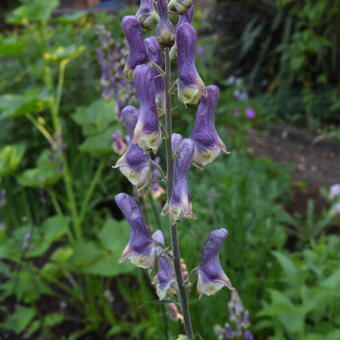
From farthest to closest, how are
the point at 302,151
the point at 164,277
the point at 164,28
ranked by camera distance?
1. the point at 302,151
2. the point at 164,277
3. the point at 164,28

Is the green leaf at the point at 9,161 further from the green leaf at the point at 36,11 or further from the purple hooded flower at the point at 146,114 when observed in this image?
the purple hooded flower at the point at 146,114

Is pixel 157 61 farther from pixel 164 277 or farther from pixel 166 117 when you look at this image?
pixel 164 277

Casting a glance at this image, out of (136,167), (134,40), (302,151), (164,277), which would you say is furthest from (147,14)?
(302,151)

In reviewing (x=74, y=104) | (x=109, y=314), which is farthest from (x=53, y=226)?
(x=74, y=104)

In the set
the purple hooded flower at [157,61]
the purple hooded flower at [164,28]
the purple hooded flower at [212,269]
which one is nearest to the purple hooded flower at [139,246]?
the purple hooded flower at [212,269]

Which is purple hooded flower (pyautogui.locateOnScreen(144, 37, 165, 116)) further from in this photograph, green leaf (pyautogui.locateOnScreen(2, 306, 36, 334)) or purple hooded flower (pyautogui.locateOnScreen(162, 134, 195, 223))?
green leaf (pyautogui.locateOnScreen(2, 306, 36, 334))

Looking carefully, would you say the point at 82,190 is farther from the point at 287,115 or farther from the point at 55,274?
the point at 287,115
